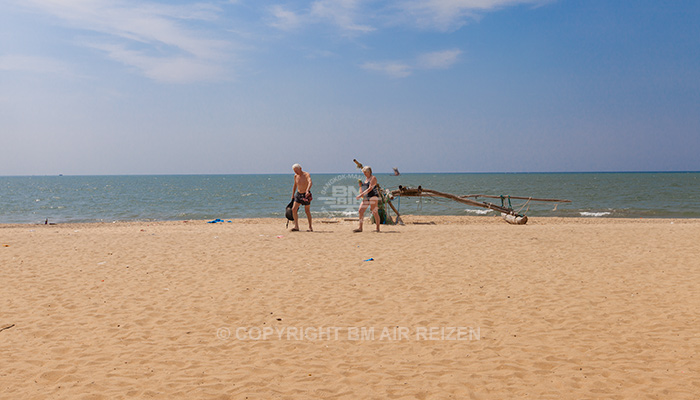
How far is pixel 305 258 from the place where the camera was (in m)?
8.59

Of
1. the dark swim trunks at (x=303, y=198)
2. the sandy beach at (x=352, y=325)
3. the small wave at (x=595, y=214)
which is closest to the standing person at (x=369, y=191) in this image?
the dark swim trunks at (x=303, y=198)

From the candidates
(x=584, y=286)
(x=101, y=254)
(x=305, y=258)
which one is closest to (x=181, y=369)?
(x=305, y=258)

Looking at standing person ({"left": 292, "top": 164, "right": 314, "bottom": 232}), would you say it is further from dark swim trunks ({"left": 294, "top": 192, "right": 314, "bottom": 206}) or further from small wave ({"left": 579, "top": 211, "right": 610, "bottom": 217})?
small wave ({"left": 579, "top": 211, "right": 610, "bottom": 217})

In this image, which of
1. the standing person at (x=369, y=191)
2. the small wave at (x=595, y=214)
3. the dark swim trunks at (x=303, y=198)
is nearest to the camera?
the standing person at (x=369, y=191)

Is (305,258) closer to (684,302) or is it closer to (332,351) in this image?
(332,351)

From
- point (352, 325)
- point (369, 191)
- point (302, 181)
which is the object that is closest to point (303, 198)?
point (302, 181)

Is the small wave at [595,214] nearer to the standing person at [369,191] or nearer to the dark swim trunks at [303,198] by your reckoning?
the standing person at [369,191]

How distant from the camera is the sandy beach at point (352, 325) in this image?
11.5ft

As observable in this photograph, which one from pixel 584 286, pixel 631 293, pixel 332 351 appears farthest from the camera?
pixel 584 286

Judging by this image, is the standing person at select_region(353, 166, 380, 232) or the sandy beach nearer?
the sandy beach

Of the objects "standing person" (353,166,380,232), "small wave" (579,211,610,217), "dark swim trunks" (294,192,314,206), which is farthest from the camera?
"small wave" (579,211,610,217)

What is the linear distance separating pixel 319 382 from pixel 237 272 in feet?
13.9

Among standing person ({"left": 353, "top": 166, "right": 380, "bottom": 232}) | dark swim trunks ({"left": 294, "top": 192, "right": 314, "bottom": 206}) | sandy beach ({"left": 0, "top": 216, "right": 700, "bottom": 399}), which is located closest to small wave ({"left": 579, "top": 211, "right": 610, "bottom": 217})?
sandy beach ({"left": 0, "top": 216, "right": 700, "bottom": 399})

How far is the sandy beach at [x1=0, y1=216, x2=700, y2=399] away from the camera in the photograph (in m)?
3.50
